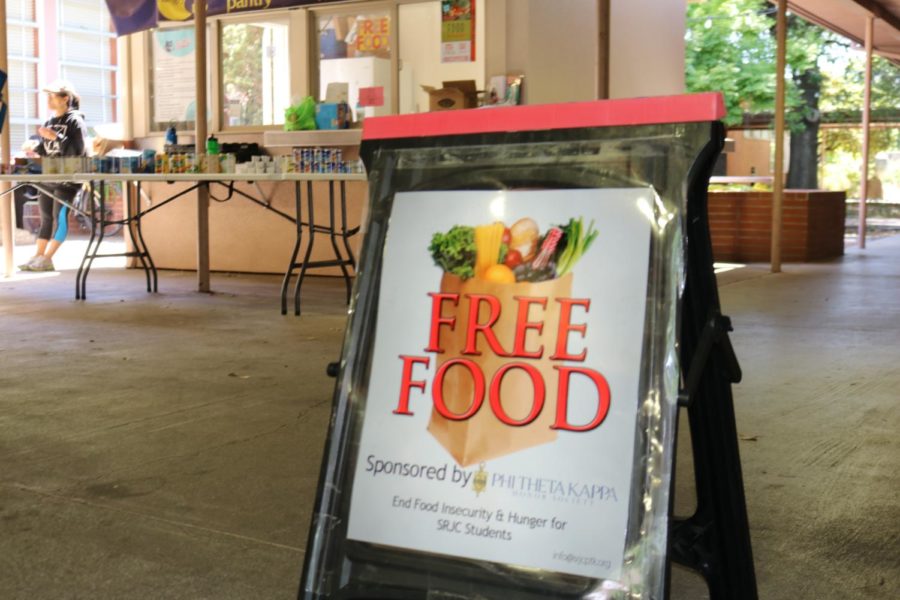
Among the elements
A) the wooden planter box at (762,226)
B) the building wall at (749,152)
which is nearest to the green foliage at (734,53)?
the building wall at (749,152)

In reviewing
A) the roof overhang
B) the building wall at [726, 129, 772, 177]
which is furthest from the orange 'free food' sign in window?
the building wall at [726, 129, 772, 177]

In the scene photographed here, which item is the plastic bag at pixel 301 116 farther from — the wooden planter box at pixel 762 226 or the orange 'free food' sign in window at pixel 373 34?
the wooden planter box at pixel 762 226

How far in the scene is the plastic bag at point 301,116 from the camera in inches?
349

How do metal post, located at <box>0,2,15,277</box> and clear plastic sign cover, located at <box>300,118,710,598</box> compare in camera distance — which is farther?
metal post, located at <box>0,2,15,277</box>

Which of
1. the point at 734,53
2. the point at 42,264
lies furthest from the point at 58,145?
the point at 734,53

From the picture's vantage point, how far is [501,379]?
1.81 metres

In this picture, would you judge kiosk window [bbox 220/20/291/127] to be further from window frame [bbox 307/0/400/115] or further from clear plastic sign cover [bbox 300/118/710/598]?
clear plastic sign cover [bbox 300/118/710/598]

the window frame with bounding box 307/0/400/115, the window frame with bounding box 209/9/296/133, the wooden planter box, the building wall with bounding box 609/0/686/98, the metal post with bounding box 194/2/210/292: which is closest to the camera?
the metal post with bounding box 194/2/210/292

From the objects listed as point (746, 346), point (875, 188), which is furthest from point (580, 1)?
point (875, 188)

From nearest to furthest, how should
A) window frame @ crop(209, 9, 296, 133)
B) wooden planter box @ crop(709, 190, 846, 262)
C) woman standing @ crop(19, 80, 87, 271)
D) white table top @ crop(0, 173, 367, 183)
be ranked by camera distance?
1. white table top @ crop(0, 173, 367, 183)
2. woman standing @ crop(19, 80, 87, 271)
3. window frame @ crop(209, 9, 296, 133)
4. wooden planter box @ crop(709, 190, 846, 262)

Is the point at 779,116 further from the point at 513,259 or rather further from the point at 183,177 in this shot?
the point at 513,259

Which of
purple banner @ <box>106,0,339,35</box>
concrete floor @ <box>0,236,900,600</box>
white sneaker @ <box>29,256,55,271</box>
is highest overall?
purple banner @ <box>106,0,339,35</box>

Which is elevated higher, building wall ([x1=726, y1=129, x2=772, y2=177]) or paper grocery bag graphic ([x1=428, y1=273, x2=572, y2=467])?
building wall ([x1=726, y1=129, x2=772, y2=177])

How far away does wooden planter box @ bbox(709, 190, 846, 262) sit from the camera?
11.3 meters
